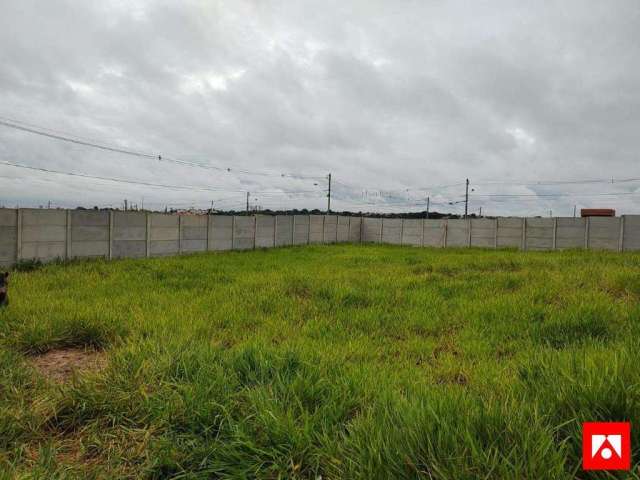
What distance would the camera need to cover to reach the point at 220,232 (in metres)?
15.0

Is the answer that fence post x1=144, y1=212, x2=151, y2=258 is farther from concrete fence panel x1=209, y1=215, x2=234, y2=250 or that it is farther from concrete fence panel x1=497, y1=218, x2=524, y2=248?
concrete fence panel x1=497, y1=218, x2=524, y2=248

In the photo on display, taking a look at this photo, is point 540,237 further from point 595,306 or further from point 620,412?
point 620,412

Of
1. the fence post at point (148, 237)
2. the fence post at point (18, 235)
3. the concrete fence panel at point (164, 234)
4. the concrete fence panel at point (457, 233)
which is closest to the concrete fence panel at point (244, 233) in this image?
the concrete fence panel at point (164, 234)

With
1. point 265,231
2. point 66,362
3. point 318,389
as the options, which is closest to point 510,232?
point 265,231

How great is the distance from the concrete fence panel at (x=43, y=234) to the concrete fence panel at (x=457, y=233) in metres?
19.4

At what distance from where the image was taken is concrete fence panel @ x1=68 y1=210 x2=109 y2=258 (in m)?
10.3

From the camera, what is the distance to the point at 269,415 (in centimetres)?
183

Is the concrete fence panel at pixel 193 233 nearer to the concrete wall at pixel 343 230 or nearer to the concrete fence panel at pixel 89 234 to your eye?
the concrete fence panel at pixel 89 234

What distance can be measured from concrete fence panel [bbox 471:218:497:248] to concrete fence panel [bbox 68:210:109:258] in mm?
18906

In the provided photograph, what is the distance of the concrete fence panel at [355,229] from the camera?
23.8 m

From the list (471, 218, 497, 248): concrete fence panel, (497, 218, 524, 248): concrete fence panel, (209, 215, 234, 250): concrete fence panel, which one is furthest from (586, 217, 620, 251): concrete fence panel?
(209, 215, 234, 250): concrete fence panel

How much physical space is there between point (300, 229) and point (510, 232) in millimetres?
12177

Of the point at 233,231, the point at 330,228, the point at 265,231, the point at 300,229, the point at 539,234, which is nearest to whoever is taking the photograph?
the point at 233,231

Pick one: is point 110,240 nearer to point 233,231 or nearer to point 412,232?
point 233,231
